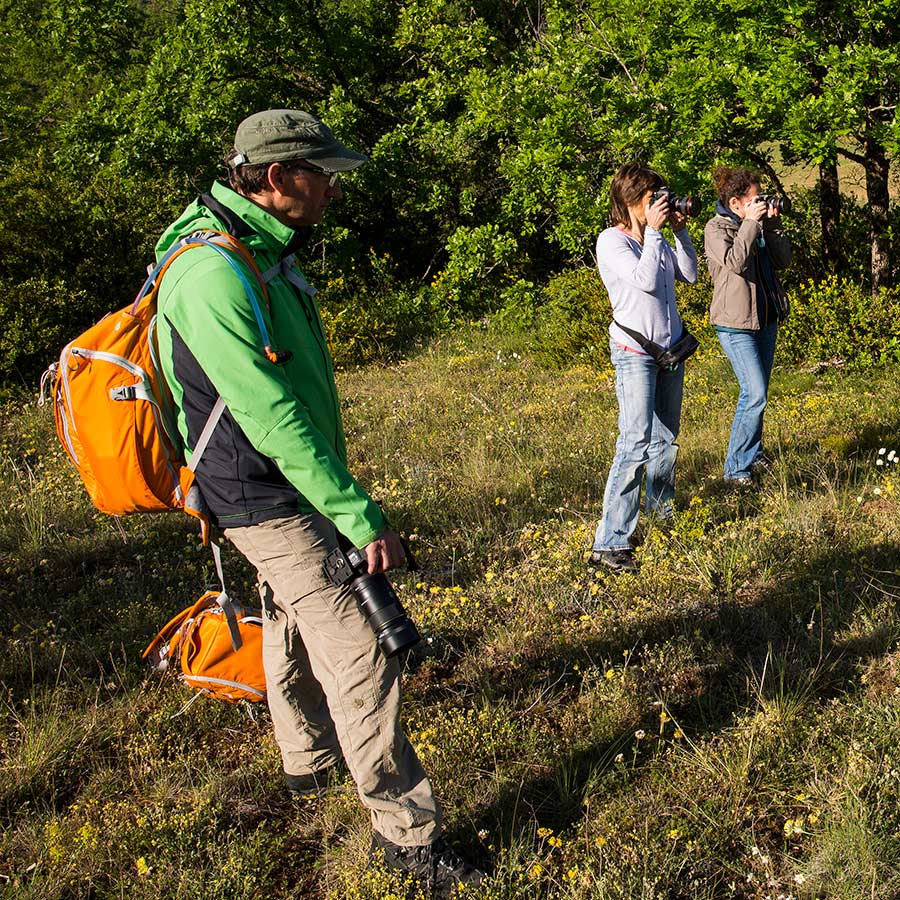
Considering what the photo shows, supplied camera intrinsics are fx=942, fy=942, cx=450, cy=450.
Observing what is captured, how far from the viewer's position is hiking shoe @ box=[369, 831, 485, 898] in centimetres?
263

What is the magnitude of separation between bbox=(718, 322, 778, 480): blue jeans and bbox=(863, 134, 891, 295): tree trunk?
368 centimetres

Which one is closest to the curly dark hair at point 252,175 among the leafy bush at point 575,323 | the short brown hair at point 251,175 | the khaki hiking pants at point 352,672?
the short brown hair at point 251,175

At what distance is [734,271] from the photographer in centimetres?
543

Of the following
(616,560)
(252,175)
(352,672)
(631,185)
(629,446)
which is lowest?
(616,560)

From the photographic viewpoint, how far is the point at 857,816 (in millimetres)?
2760

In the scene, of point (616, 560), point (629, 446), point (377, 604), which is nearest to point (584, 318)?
point (629, 446)

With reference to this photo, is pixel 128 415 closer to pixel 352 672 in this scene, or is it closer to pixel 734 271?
pixel 352 672

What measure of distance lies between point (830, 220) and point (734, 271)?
4523 mm

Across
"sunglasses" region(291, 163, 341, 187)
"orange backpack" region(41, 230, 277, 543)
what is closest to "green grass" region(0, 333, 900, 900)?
"orange backpack" region(41, 230, 277, 543)

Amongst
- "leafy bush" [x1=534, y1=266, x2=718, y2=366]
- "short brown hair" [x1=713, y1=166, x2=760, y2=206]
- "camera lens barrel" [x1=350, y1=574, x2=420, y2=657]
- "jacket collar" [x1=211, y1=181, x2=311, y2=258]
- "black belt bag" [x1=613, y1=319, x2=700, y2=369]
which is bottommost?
"leafy bush" [x1=534, y1=266, x2=718, y2=366]

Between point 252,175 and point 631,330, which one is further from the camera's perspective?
point 631,330

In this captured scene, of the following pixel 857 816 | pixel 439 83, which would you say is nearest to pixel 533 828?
pixel 857 816

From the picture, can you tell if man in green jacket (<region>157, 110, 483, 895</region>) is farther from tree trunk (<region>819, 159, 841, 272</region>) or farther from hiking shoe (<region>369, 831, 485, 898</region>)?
tree trunk (<region>819, 159, 841, 272</region>)

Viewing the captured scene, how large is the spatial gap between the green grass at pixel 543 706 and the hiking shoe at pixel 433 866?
6cm
